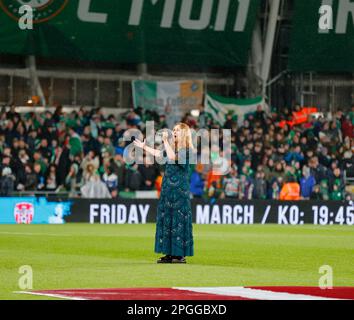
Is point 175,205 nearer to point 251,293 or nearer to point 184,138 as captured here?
point 184,138

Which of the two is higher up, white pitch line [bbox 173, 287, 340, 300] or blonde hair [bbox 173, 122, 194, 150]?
blonde hair [bbox 173, 122, 194, 150]

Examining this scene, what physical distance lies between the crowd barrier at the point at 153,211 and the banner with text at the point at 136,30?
7.73m

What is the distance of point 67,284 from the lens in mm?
15555

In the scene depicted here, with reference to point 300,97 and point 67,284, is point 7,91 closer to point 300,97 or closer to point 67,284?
point 300,97

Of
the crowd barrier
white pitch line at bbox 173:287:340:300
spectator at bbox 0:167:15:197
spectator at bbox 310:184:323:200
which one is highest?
spectator at bbox 0:167:15:197

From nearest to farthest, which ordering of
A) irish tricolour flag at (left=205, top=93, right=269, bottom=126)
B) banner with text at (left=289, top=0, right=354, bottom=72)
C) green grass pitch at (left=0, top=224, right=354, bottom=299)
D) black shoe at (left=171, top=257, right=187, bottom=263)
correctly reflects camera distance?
green grass pitch at (left=0, top=224, right=354, bottom=299), black shoe at (left=171, top=257, right=187, bottom=263), banner with text at (left=289, top=0, right=354, bottom=72), irish tricolour flag at (left=205, top=93, right=269, bottom=126)

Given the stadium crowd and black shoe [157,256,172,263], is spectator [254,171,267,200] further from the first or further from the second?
black shoe [157,256,172,263]

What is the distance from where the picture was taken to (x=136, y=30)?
4328cm

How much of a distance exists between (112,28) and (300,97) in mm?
9639

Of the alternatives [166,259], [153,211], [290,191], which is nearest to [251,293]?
[166,259]

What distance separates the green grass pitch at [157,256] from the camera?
16250 mm

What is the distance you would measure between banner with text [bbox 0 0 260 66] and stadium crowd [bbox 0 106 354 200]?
2743 millimetres

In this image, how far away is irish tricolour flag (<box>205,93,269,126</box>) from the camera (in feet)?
147

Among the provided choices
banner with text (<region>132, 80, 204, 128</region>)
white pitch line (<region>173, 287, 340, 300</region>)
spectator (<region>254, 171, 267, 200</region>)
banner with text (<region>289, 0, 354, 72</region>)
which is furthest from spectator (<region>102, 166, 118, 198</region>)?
white pitch line (<region>173, 287, 340, 300</region>)
